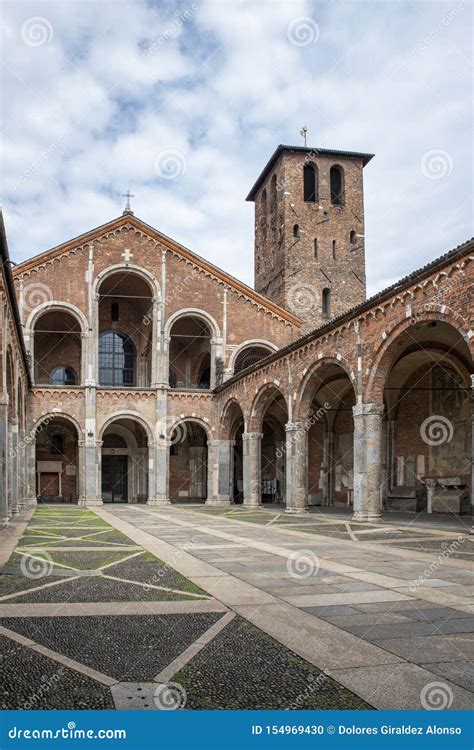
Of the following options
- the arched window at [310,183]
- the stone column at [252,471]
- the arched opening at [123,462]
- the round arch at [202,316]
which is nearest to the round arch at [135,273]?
the round arch at [202,316]

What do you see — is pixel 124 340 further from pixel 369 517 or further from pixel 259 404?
pixel 369 517

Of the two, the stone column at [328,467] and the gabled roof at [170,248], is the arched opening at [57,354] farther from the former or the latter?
the stone column at [328,467]

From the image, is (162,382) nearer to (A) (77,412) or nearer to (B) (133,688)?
(A) (77,412)

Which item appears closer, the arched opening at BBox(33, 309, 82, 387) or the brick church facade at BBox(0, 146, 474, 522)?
the brick church facade at BBox(0, 146, 474, 522)

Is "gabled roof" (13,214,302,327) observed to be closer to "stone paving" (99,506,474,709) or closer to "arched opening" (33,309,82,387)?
"arched opening" (33,309,82,387)

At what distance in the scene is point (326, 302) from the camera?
43.1 metres

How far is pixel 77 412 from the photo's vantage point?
3306 cm

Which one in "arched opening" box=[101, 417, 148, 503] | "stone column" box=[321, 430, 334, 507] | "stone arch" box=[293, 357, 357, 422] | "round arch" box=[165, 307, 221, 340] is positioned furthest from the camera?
"arched opening" box=[101, 417, 148, 503]

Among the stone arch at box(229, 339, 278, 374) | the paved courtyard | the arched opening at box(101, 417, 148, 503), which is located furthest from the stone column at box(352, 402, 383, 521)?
the arched opening at box(101, 417, 148, 503)

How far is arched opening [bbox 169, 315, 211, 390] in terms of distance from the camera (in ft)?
128

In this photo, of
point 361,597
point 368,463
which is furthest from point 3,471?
point 361,597

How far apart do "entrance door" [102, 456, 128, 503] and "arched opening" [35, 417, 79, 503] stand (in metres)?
1.94

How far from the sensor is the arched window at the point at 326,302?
42875 millimetres

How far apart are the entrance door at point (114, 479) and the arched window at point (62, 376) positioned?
15.2 feet
